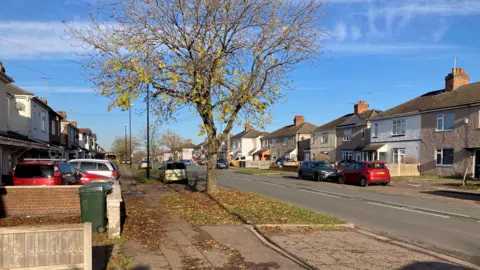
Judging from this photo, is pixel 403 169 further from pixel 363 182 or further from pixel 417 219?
pixel 417 219

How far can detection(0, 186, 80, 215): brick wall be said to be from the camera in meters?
10.7

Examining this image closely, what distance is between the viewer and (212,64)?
12898mm

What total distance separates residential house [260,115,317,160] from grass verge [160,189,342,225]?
4759 centimetres

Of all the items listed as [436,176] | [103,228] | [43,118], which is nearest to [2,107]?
[43,118]

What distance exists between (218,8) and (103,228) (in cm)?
767

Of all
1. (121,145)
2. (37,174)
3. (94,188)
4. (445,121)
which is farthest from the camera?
(121,145)

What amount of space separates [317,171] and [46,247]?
26.3 metres

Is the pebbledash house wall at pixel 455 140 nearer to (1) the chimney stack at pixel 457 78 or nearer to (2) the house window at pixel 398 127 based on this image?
(2) the house window at pixel 398 127

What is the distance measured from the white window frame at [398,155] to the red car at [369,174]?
38.2 feet

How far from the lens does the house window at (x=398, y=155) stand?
36.3 metres

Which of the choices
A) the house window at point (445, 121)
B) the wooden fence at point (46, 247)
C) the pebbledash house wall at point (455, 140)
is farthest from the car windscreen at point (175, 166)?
the wooden fence at point (46, 247)

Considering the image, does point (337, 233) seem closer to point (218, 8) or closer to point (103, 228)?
point (103, 228)

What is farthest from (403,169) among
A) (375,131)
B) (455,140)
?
(375,131)

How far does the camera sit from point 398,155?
36844 millimetres
